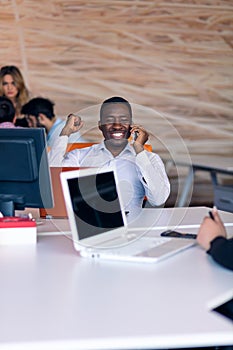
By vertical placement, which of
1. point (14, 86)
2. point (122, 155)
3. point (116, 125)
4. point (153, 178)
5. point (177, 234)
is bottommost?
point (177, 234)

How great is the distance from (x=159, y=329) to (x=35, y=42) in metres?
4.65

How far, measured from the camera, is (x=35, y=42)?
5.67 m

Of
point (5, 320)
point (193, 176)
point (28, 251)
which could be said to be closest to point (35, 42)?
point (193, 176)

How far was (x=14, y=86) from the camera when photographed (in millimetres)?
5641

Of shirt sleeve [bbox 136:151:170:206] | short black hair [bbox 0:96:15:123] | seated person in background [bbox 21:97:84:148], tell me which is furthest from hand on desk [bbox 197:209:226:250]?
seated person in background [bbox 21:97:84:148]

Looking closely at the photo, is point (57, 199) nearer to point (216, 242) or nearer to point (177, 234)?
point (177, 234)

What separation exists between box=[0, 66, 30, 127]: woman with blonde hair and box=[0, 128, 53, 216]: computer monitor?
124 inches

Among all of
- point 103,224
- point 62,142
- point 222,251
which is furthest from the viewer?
point 62,142

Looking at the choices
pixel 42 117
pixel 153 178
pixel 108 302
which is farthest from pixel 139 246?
pixel 42 117

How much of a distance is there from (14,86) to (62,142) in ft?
9.91

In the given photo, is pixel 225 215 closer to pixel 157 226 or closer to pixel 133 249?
pixel 157 226

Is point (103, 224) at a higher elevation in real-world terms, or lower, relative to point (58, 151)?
lower

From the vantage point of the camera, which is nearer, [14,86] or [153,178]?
[153,178]

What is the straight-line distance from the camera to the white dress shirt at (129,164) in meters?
2.67
